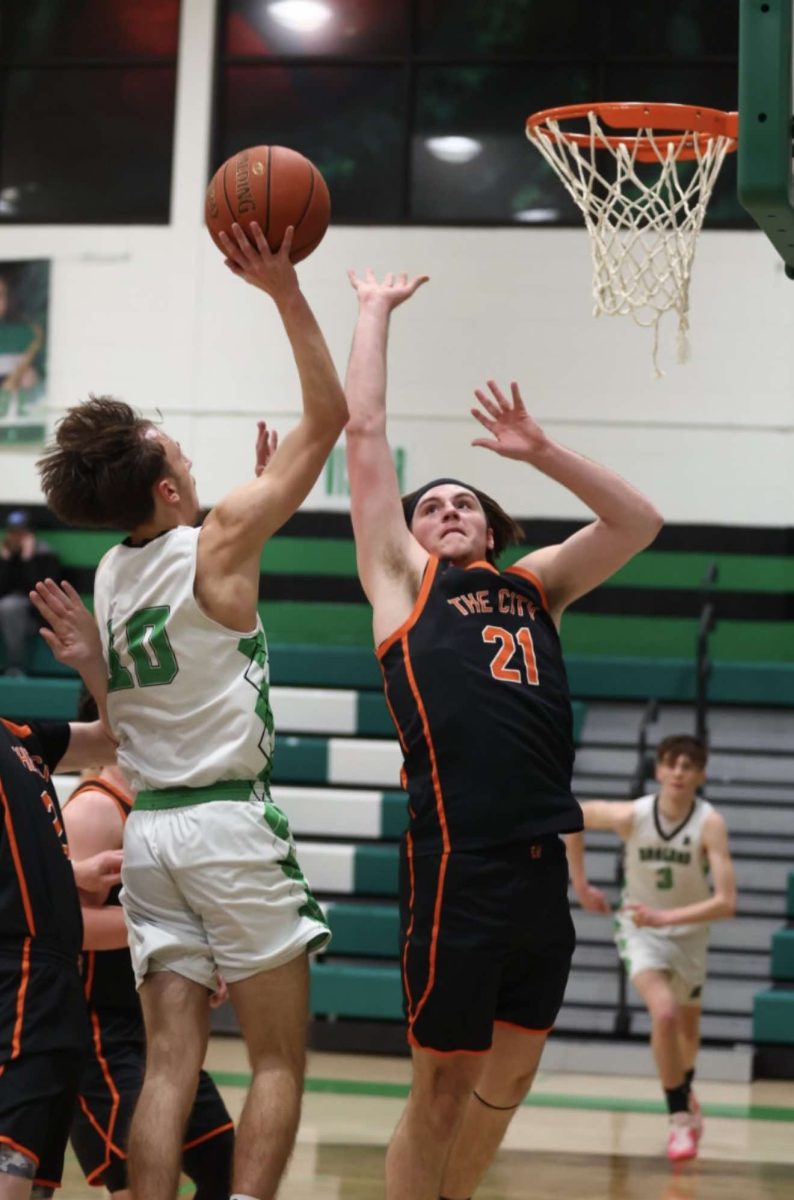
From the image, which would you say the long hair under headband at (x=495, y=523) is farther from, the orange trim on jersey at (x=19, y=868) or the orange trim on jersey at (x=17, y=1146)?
the orange trim on jersey at (x=17, y=1146)

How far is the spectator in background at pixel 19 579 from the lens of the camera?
39.5 feet

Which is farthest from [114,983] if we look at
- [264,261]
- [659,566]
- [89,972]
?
[659,566]

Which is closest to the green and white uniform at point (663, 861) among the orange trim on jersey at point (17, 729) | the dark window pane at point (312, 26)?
the orange trim on jersey at point (17, 729)

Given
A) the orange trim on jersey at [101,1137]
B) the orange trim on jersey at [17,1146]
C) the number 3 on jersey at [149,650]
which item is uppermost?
the number 3 on jersey at [149,650]

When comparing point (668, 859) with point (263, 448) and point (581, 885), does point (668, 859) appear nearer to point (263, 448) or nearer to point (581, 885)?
point (581, 885)

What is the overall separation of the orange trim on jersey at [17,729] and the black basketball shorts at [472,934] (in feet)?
3.15

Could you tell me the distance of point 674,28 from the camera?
12453mm

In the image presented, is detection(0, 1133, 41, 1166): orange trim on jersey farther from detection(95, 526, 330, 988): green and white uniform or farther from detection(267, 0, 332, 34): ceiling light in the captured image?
detection(267, 0, 332, 34): ceiling light

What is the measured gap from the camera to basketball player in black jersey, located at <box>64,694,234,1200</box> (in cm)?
422

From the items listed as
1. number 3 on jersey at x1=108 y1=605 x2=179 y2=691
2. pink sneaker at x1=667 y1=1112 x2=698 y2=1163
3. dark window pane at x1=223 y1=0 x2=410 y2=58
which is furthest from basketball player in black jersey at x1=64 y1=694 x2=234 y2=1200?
dark window pane at x1=223 y1=0 x2=410 y2=58

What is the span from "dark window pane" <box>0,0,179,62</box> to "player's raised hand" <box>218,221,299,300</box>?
31.8 feet

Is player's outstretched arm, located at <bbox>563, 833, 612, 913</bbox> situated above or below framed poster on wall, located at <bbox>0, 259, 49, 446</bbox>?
below

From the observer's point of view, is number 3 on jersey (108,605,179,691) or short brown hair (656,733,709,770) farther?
short brown hair (656,733,709,770)

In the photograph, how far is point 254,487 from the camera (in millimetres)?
3895
